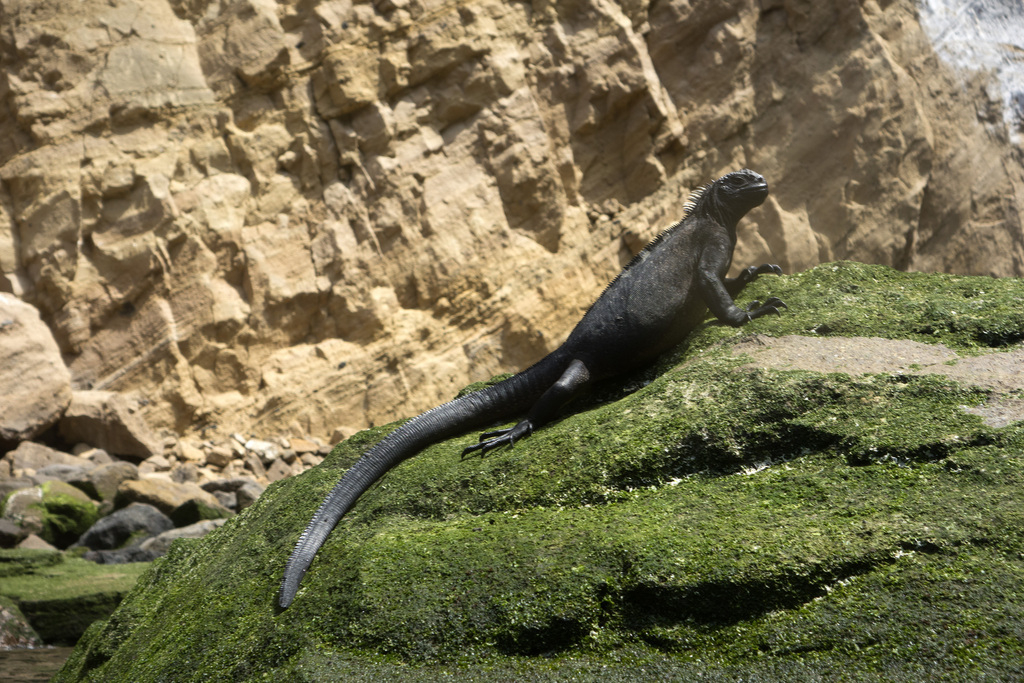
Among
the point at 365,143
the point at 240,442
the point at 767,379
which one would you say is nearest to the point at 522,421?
the point at 767,379

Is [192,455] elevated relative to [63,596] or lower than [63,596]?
lower

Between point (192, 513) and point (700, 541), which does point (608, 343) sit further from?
point (192, 513)

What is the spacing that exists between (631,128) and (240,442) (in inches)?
337

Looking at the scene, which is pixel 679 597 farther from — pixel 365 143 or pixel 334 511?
pixel 365 143

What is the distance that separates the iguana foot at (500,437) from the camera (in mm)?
4008

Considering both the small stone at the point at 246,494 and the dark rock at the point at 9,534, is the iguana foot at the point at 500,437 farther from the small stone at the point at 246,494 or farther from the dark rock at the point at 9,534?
the small stone at the point at 246,494

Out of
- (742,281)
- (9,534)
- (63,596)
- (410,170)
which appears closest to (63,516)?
(9,534)

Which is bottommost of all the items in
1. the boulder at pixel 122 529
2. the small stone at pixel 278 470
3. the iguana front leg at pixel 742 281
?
the small stone at pixel 278 470

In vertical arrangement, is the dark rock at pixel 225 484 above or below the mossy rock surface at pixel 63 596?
below

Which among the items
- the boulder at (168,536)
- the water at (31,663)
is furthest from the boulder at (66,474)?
the water at (31,663)

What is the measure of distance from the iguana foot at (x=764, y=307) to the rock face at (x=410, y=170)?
29.5 feet

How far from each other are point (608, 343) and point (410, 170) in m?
9.72

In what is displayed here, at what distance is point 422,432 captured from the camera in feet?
14.1

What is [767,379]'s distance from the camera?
3547 mm
